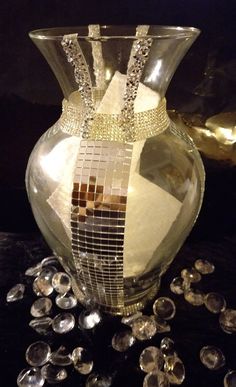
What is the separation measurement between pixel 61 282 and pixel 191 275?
0.75 feet

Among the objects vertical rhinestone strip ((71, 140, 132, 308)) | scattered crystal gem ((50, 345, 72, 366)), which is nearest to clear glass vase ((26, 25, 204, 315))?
vertical rhinestone strip ((71, 140, 132, 308))

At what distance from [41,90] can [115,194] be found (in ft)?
1.11

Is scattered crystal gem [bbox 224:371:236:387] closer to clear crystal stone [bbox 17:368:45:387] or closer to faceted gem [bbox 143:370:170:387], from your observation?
faceted gem [bbox 143:370:170:387]

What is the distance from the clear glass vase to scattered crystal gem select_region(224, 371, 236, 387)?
0.17 metres

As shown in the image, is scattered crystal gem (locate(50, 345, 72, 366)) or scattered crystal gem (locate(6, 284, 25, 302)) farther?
scattered crystal gem (locate(6, 284, 25, 302))

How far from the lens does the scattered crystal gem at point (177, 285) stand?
2.08 ft

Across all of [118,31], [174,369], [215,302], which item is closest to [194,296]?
[215,302]

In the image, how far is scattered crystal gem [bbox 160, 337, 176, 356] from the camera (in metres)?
0.52

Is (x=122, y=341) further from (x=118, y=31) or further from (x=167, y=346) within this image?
(x=118, y=31)

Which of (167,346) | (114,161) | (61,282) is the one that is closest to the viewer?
(114,161)

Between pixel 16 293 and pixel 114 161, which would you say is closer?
pixel 114 161

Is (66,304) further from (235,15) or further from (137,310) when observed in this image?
(235,15)

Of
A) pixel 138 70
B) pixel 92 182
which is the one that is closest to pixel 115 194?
pixel 92 182

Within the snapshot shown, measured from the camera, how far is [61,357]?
508mm
